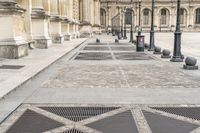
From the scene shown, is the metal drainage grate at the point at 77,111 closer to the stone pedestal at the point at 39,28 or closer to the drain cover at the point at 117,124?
the drain cover at the point at 117,124

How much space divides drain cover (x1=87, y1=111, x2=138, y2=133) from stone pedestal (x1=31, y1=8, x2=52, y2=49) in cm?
1637

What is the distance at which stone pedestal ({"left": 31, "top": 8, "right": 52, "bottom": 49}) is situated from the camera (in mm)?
22047

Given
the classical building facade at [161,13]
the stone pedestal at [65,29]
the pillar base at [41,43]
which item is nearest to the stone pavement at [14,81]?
the pillar base at [41,43]

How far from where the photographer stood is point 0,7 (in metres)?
14.7

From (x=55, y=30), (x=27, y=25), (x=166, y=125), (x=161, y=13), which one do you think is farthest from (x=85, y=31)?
(x=161, y=13)

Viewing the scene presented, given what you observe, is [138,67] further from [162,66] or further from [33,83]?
[33,83]

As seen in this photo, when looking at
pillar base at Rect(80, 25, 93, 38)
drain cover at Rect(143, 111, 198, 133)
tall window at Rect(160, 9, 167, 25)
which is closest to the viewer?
drain cover at Rect(143, 111, 198, 133)

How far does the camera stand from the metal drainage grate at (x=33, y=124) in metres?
5.74

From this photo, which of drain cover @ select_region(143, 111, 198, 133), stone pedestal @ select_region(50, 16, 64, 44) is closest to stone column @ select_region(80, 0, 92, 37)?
stone pedestal @ select_region(50, 16, 64, 44)

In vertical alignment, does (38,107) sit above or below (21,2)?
below

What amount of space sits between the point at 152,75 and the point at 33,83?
3959mm

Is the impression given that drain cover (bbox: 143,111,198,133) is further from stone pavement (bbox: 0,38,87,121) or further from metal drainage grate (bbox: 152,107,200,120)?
stone pavement (bbox: 0,38,87,121)

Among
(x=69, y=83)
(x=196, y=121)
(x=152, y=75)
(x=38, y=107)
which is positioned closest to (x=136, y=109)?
(x=196, y=121)

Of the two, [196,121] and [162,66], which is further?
[162,66]
